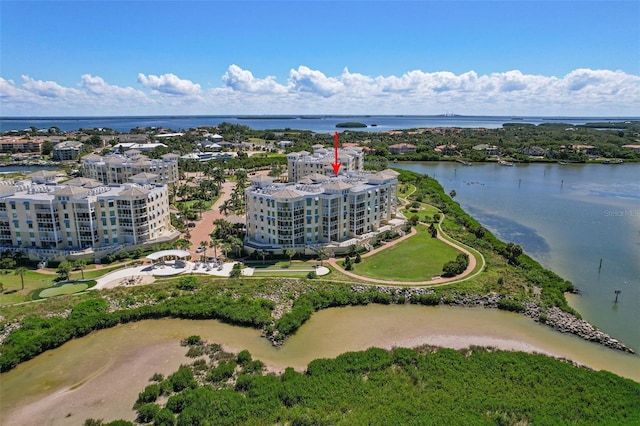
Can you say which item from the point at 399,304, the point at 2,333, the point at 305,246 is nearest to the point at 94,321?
the point at 2,333

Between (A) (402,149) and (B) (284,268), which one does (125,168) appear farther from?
(A) (402,149)

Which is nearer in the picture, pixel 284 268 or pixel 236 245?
pixel 284 268

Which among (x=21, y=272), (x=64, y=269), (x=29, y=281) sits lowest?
(x=29, y=281)

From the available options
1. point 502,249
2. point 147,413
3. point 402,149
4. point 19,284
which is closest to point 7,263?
point 19,284

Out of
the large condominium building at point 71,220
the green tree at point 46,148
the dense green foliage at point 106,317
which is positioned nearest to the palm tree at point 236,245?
the dense green foliage at point 106,317

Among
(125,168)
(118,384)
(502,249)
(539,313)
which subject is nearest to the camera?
(118,384)

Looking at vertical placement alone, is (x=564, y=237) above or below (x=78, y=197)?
below

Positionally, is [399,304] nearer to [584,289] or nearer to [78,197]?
[584,289]
